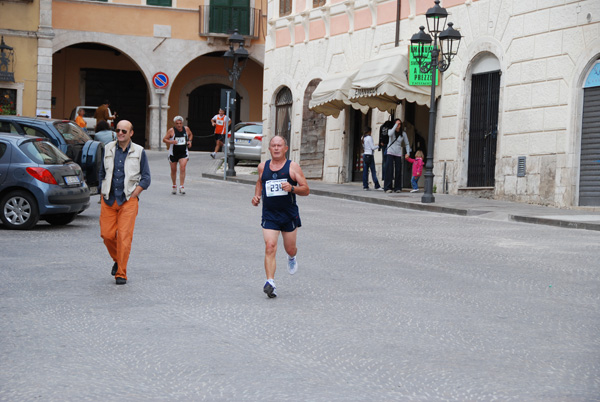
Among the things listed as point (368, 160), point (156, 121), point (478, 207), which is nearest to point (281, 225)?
point (478, 207)

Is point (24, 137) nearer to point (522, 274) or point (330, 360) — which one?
point (522, 274)

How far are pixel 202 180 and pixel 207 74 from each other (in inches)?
783

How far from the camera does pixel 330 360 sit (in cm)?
696

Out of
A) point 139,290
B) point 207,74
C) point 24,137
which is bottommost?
point 139,290

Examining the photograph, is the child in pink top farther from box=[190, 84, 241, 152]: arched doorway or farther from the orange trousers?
box=[190, 84, 241, 152]: arched doorway

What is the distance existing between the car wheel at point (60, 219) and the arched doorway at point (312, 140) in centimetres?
1712

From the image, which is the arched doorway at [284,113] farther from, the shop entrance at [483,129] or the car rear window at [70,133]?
the car rear window at [70,133]

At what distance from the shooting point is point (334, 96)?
29.1 metres

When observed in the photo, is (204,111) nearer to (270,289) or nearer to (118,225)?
(118,225)

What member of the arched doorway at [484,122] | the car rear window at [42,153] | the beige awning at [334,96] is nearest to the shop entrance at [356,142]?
the beige awning at [334,96]

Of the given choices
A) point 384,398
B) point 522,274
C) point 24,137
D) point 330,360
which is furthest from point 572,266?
point 24,137

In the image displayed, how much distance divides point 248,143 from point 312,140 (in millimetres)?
4736

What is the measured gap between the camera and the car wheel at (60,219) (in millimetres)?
16422

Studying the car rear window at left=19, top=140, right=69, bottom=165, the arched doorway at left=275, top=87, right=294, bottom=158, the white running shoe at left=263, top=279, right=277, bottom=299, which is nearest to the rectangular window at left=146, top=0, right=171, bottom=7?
the arched doorway at left=275, top=87, right=294, bottom=158
